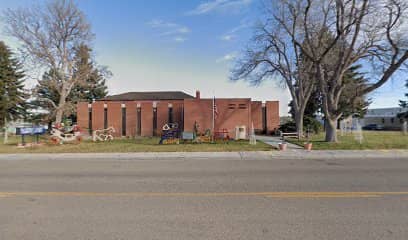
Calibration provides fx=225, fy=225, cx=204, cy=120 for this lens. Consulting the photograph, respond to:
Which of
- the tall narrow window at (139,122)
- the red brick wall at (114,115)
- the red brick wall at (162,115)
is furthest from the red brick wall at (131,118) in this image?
the red brick wall at (162,115)

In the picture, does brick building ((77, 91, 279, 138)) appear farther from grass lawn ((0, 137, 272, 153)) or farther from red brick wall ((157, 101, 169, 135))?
grass lawn ((0, 137, 272, 153))

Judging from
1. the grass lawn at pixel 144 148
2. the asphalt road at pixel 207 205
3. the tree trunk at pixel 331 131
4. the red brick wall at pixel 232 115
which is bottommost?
the asphalt road at pixel 207 205

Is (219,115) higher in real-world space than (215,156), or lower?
higher

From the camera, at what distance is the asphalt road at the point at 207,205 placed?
3397 millimetres

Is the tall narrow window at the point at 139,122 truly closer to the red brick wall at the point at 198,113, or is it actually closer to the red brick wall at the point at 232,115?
the red brick wall at the point at 198,113

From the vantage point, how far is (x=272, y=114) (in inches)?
1129

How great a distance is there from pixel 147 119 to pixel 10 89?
101ft

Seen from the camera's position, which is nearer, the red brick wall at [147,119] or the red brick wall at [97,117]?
the red brick wall at [147,119]

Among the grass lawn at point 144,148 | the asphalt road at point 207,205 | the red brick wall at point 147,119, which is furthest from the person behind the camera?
the red brick wall at point 147,119

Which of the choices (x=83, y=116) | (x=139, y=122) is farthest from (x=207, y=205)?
(x=83, y=116)

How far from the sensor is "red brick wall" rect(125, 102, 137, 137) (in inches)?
1083

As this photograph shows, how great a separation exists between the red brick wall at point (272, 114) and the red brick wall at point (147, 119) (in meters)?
14.7

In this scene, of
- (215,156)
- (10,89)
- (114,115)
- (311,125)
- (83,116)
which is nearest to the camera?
(215,156)

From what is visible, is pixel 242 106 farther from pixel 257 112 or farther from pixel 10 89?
pixel 10 89
